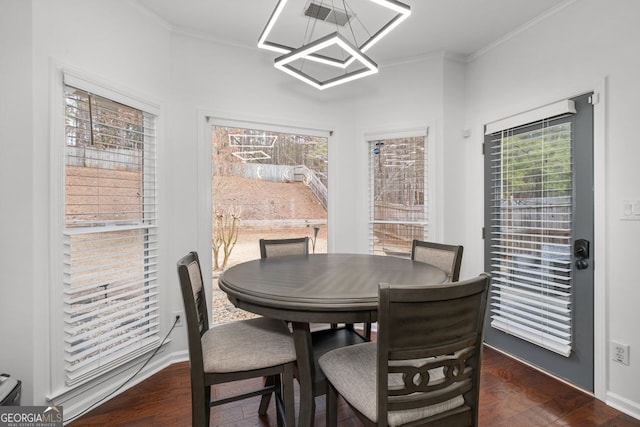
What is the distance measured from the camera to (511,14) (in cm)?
252

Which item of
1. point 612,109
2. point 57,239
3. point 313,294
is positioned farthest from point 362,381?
point 612,109

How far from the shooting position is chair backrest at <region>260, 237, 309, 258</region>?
2.64 m

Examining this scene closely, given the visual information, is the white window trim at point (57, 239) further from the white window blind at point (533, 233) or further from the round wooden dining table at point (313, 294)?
the white window blind at point (533, 233)

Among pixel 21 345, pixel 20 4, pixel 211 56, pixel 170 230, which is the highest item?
pixel 211 56

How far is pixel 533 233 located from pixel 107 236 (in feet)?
10.8

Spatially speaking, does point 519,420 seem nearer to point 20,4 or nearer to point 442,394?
point 442,394

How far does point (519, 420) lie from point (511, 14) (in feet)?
9.59

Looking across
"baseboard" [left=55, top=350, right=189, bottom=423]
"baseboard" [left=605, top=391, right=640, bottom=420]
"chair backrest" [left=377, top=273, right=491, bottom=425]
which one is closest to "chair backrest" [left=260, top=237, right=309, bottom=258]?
"baseboard" [left=55, top=350, right=189, bottom=423]

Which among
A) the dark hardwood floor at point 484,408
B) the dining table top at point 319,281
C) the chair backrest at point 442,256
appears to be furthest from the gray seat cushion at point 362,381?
the chair backrest at point 442,256

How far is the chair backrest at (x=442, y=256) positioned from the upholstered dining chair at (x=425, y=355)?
99 centimetres

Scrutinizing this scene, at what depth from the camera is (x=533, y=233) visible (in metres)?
2.61

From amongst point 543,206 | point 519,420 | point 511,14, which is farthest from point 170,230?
point 511,14

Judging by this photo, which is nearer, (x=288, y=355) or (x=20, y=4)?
(x=288, y=355)

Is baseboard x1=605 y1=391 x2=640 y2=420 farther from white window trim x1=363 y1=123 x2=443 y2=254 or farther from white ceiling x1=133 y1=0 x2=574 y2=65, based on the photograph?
white ceiling x1=133 y1=0 x2=574 y2=65
